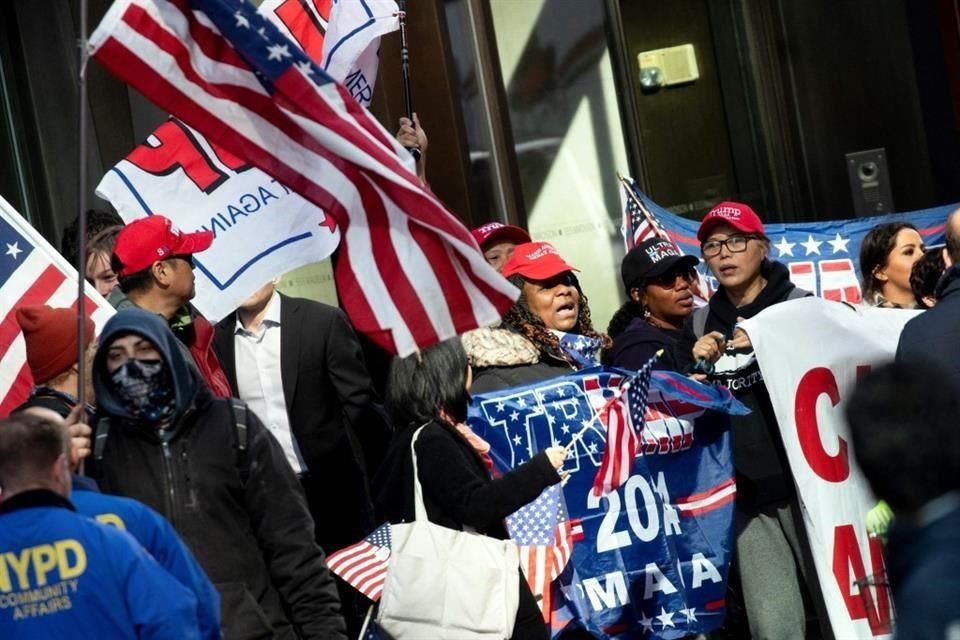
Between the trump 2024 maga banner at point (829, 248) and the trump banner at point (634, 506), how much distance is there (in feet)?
7.12

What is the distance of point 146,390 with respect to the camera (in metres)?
5.77

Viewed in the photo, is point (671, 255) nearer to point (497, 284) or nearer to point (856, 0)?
point (497, 284)

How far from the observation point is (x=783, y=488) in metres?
8.27

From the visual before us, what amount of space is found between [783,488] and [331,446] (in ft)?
6.56

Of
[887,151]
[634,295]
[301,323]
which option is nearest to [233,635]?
[301,323]

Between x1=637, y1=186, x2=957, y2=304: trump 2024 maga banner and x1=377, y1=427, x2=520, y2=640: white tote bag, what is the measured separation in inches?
154

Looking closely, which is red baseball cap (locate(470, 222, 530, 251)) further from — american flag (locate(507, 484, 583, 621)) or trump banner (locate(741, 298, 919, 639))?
american flag (locate(507, 484, 583, 621))

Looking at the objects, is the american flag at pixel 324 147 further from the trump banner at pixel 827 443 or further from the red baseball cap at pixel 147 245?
the trump banner at pixel 827 443

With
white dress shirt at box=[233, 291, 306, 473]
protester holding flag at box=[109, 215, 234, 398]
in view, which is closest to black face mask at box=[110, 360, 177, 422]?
protester holding flag at box=[109, 215, 234, 398]

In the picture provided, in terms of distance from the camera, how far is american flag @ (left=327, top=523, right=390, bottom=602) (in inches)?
273

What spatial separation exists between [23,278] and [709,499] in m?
3.02

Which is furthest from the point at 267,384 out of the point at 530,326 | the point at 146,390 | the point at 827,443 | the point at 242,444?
the point at 146,390

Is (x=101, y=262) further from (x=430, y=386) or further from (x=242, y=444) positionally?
(x=242, y=444)

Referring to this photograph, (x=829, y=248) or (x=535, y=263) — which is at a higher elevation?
(x=535, y=263)
